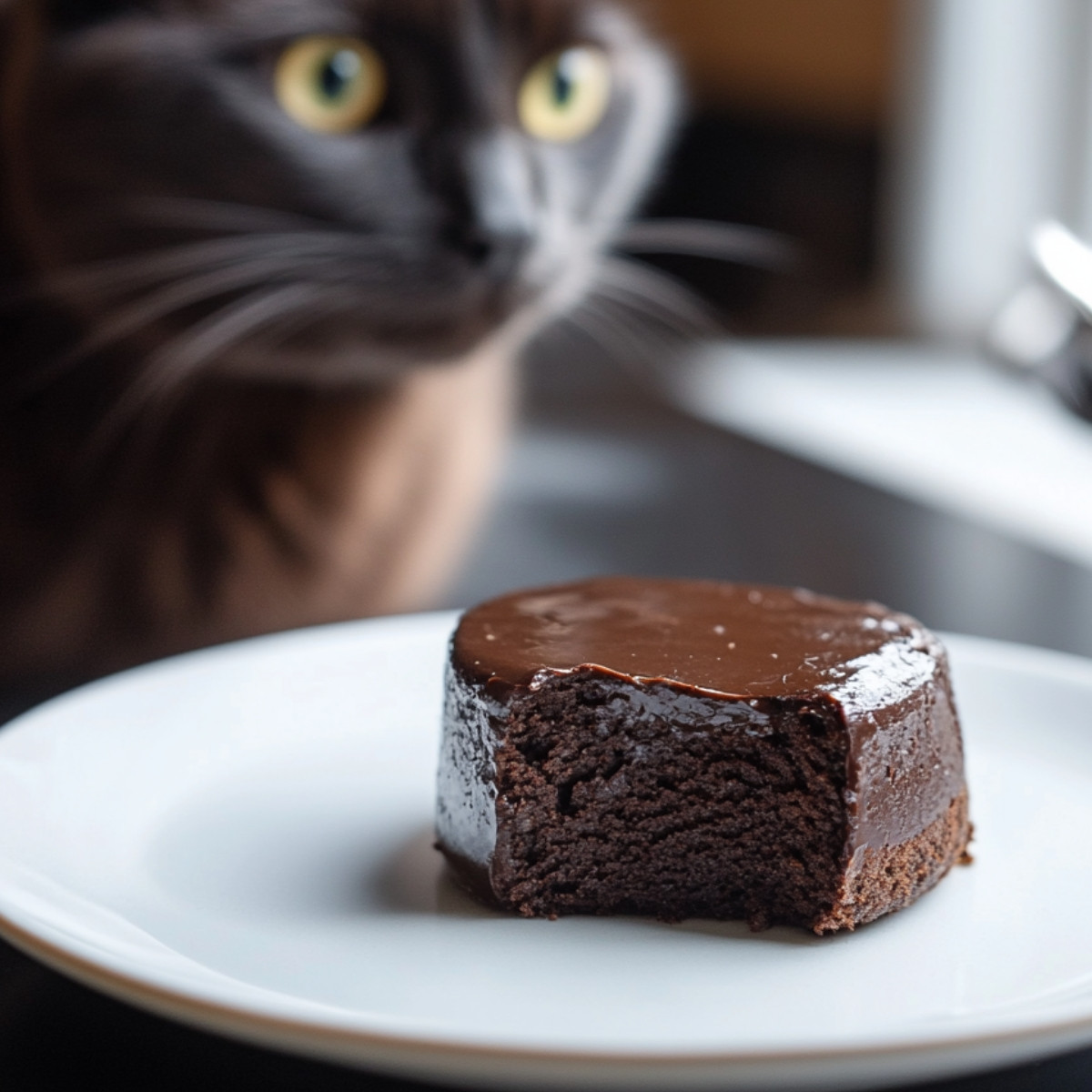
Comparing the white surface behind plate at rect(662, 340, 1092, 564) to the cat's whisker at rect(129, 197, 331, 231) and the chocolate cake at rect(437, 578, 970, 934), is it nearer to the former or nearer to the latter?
the chocolate cake at rect(437, 578, 970, 934)

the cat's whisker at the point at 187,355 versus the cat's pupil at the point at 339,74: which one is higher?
the cat's pupil at the point at 339,74

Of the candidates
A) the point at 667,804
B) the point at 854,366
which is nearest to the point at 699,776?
the point at 667,804

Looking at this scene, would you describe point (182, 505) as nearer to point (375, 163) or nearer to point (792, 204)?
point (375, 163)

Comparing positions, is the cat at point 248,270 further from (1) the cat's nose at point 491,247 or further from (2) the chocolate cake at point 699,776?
(2) the chocolate cake at point 699,776

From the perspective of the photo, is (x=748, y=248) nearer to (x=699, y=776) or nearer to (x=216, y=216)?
(x=216, y=216)

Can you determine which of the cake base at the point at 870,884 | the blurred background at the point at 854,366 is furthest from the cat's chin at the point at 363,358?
the cake base at the point at 870,884

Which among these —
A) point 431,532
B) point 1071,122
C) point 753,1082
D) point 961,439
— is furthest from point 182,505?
point 1071,122

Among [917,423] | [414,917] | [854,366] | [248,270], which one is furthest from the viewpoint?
[854,366]
